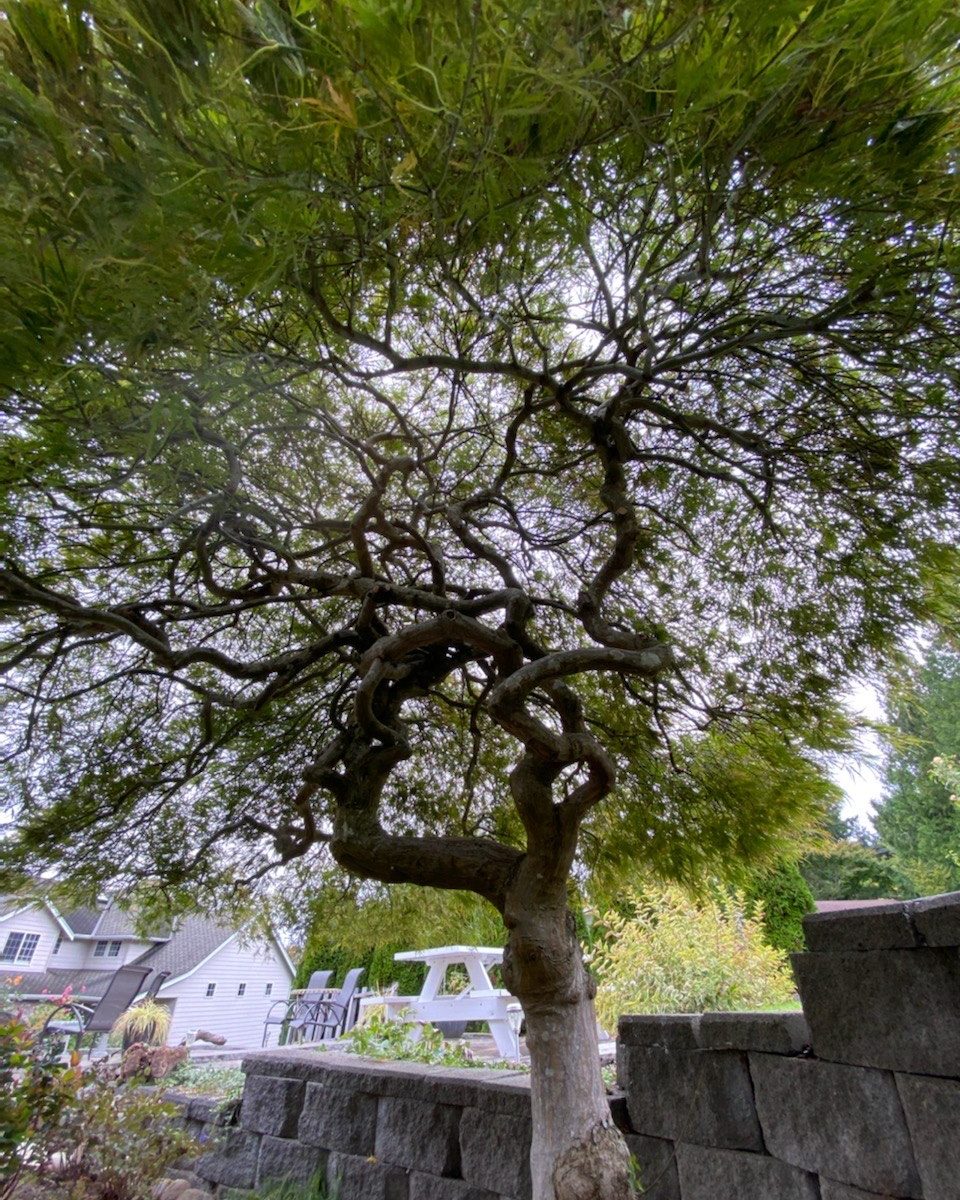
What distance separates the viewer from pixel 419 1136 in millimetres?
2818

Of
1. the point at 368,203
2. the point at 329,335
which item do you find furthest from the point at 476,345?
the point at 368,203

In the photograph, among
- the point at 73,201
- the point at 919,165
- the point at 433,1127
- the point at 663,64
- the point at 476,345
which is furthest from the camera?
the point at 433,1127

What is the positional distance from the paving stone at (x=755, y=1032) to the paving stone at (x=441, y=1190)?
1060 millimetres

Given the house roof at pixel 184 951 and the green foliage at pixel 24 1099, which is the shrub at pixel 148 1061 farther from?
the house roof at pixel 184 951

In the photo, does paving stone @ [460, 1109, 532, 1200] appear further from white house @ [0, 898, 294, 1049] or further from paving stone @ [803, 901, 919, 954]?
white house @ [0, 898, 294, 1049]

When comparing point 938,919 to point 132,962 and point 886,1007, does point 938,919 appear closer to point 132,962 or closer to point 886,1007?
point 886,1007

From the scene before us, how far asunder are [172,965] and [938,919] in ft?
49.9

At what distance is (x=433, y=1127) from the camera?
110 inches

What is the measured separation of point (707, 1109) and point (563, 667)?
160 cm

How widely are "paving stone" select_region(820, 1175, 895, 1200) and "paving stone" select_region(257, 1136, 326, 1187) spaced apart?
223cm

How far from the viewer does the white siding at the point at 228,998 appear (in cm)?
1370

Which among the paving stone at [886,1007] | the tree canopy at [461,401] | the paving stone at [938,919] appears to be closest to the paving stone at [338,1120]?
the tree canopy at [461,401]

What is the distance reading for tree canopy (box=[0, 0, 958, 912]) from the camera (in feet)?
3.18

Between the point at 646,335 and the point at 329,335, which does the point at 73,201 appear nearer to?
the point at 329,335
